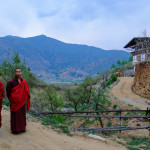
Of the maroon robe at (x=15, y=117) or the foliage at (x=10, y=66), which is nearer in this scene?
the maroon robe at (x=15, y=117)

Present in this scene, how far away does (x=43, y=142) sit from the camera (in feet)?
12.3

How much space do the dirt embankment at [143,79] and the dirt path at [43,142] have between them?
42.8 ft

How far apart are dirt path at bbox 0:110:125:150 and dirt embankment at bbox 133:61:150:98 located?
13053 millimetres

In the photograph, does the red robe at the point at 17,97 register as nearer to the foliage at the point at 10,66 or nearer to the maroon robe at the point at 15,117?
the maroon robe at the point at 15,117

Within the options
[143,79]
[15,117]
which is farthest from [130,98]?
[15,117]

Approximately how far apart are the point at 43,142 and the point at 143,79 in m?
15.6

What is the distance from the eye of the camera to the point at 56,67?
197 metres

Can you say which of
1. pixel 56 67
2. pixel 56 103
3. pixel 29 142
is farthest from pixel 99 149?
pixel 56 67

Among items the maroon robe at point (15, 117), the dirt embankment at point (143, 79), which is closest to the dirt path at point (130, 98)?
the dirt embankment at point (143, 79)

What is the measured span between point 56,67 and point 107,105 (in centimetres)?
18549

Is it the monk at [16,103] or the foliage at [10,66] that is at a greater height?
the foliage at [10,66]

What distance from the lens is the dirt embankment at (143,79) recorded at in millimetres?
15801

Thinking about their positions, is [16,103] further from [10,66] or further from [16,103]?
[10,66]

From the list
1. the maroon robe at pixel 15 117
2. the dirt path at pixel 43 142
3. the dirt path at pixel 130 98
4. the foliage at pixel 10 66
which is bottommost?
the dirt path at pixel 130 98
